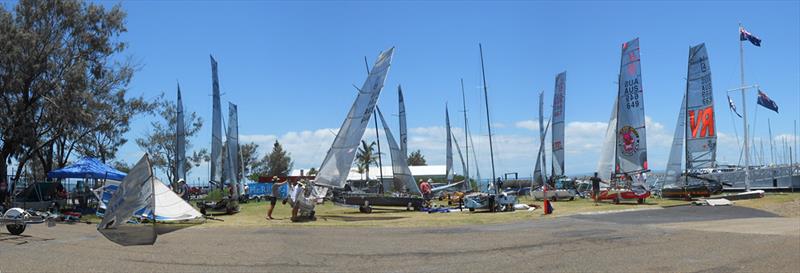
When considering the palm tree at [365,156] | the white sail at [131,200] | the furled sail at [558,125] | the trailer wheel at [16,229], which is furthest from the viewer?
the palm tree at [365,156]

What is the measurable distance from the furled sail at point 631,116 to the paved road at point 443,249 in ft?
50.2

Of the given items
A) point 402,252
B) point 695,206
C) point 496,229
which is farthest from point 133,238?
point 695,206

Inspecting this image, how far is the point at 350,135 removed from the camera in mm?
26641

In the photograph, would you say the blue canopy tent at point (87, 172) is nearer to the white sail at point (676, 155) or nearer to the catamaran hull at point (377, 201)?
the catamaran hull at point (377, 201)

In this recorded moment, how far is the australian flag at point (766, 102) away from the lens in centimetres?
3738

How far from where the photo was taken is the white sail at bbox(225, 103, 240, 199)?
34281 millimetres

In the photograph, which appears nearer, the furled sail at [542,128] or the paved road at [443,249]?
the paved road at [443,249]

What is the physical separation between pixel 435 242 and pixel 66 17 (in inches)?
1056

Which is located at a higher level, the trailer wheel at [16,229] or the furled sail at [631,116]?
the furled sail at [631,116]

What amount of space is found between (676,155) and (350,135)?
22767 mm

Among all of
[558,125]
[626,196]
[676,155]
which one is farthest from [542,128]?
[626,196]

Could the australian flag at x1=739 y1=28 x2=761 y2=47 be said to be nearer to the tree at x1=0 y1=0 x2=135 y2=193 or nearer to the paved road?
the paved road

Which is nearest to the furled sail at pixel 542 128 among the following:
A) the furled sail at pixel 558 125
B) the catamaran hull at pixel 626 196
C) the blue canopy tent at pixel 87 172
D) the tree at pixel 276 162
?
the furled sail at pixel 558 125

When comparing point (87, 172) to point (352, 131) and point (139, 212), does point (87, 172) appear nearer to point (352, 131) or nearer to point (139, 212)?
point (352, 131)
